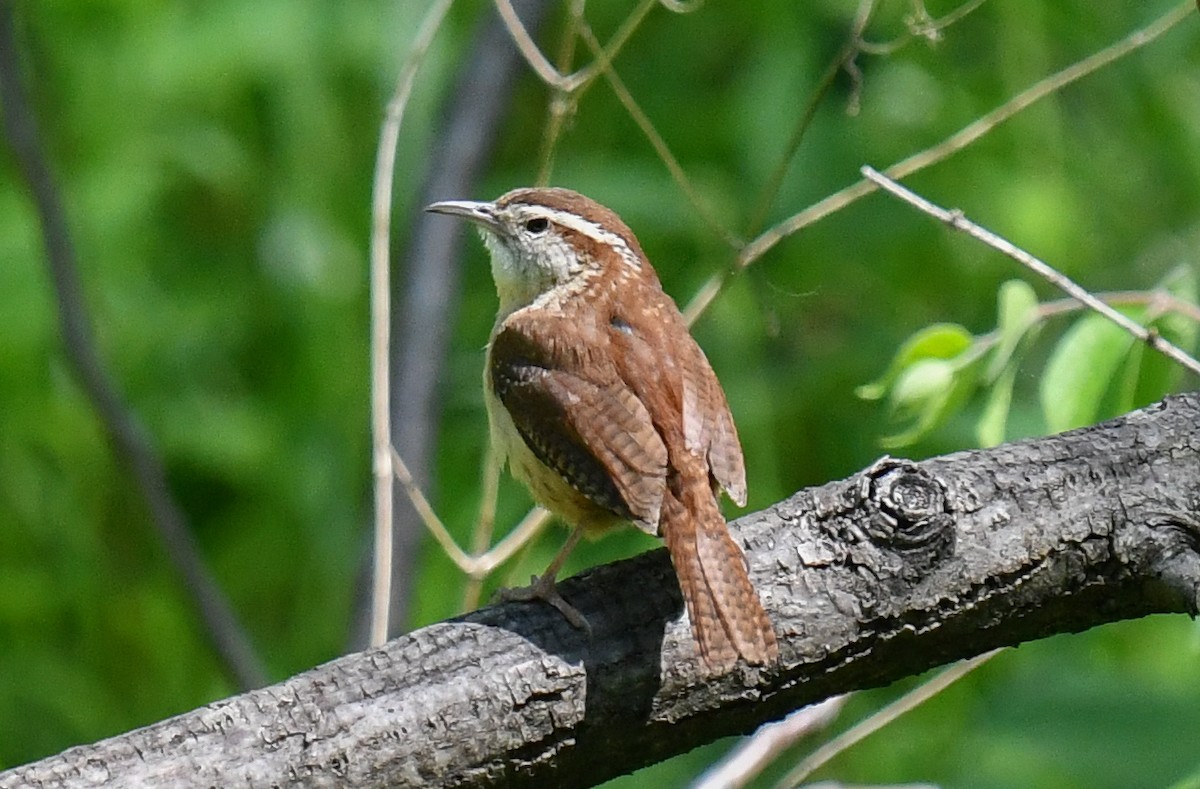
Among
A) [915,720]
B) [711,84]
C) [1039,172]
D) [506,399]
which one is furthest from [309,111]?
[915,720]

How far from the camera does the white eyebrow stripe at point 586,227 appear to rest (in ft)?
12.3

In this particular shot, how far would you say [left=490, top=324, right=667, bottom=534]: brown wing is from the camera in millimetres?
2846

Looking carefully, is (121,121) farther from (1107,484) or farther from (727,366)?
(1107,484)

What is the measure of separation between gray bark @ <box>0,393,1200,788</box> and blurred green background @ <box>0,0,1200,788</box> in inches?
73.4

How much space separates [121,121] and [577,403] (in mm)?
2722

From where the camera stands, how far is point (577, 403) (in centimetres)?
303

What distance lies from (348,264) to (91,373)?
1.50m

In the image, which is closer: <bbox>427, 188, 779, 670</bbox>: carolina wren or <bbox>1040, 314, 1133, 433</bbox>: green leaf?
<bbox>427, 188, 779, 670</bbox>: carolina wren

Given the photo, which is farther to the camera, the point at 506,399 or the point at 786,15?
the point at 786,15

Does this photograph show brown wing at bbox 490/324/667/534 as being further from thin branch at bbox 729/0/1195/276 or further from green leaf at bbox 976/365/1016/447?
green leaf at bbox 976/365/1016/447

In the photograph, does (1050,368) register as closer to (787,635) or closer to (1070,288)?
(1070,288)

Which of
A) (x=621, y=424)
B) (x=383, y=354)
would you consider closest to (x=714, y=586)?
(x=621, y=424)

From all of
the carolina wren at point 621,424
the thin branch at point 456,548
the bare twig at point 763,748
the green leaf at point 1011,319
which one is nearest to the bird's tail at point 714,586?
the carolina wren at point 621,424

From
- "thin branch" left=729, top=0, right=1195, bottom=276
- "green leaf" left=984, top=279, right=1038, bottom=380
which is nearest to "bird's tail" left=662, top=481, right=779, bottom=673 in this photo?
"green leaf" left=984, top=279, right=1038, bottom=380
